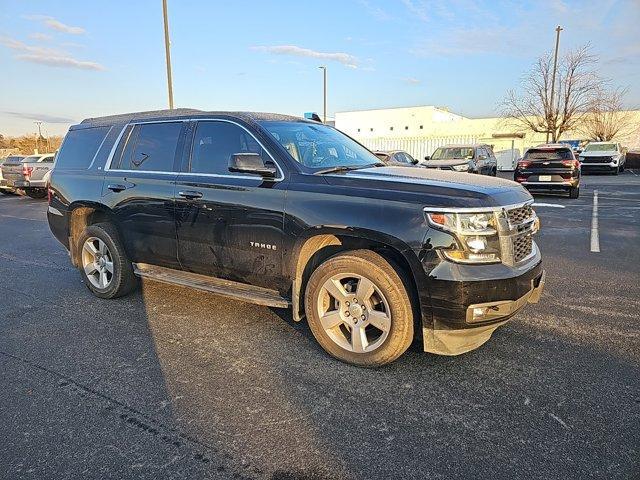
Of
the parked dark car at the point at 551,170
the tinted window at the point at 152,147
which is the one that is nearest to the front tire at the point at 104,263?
the tinted window at the point at 152,147

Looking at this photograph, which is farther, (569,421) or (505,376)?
(505,376)

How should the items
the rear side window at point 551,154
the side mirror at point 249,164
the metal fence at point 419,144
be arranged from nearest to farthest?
the side mirror at point 249,164 → the rear side window at point 551,154 → the metal fence at point 419,144

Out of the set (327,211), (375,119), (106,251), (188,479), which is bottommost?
(188,479)

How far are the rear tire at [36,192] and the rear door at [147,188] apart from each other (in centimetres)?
1573

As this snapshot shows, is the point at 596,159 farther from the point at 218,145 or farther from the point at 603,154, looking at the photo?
the point at 218,145

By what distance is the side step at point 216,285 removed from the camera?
386 cm

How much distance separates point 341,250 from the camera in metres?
3.71

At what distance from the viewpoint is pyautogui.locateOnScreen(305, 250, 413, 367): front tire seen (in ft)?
10.9

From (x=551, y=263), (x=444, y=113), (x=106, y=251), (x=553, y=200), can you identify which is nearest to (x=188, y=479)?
(x=106, y=251)

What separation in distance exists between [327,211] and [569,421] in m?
2.07

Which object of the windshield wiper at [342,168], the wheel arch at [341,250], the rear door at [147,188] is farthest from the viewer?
the rear door at [147,188]

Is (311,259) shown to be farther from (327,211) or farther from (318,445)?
(318,445)

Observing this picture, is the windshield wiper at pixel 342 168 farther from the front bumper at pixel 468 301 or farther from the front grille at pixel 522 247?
the front grille at pixel 522 247

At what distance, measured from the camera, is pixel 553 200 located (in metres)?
14.3
